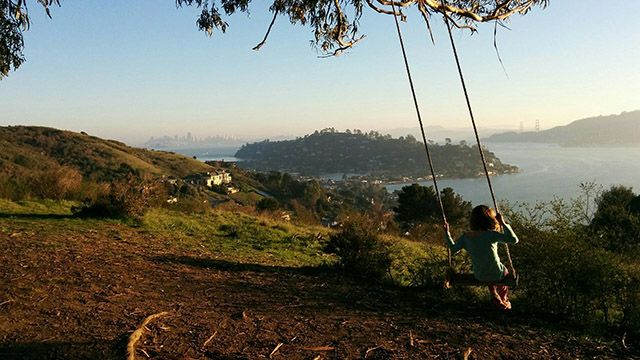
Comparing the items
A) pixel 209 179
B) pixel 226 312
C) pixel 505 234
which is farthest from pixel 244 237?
pixel 209 179

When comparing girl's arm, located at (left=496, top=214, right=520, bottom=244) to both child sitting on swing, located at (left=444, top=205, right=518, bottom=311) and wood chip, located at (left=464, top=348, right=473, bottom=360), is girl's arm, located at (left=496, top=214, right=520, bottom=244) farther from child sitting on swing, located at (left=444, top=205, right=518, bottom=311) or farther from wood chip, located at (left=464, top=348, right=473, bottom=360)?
wood chip, located at (left=464, top=348, right=473, bottom=360)

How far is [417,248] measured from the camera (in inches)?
491

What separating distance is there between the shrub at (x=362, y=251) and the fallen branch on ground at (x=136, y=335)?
359 cm

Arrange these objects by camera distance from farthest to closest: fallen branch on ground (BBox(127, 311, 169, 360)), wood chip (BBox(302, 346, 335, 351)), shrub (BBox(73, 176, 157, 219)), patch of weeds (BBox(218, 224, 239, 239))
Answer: patch of weeds (BBox(218, 224, 239, 239)), shrub (BBox(73, 176, 157, 219)), wood chip (BBox(302, 346, 335, 351)), fallen branch on ground (BBox(127, 311, 169, 360))

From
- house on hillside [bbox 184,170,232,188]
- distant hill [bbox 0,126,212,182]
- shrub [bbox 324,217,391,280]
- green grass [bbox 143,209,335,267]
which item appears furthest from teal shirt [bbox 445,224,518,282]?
house on hillside [bbox 184,170,232,188]

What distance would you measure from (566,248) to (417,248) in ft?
21.8

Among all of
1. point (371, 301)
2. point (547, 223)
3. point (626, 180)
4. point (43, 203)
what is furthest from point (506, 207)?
point (626, 180)

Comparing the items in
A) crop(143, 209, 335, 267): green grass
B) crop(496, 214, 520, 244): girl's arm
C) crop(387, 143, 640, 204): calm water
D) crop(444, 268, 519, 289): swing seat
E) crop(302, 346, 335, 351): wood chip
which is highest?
crop(496, 214, 520, 244): girl's arm

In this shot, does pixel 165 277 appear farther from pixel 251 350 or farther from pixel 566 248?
pixel 566 248

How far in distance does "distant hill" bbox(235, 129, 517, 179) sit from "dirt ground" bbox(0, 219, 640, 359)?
3627 inches

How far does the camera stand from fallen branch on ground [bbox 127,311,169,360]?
383 centimetres

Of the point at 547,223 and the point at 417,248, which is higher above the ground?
the point at 547,223

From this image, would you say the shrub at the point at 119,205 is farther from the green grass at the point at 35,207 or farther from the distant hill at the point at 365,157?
the distant hill at the point at 365,157

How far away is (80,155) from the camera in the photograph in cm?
5062
